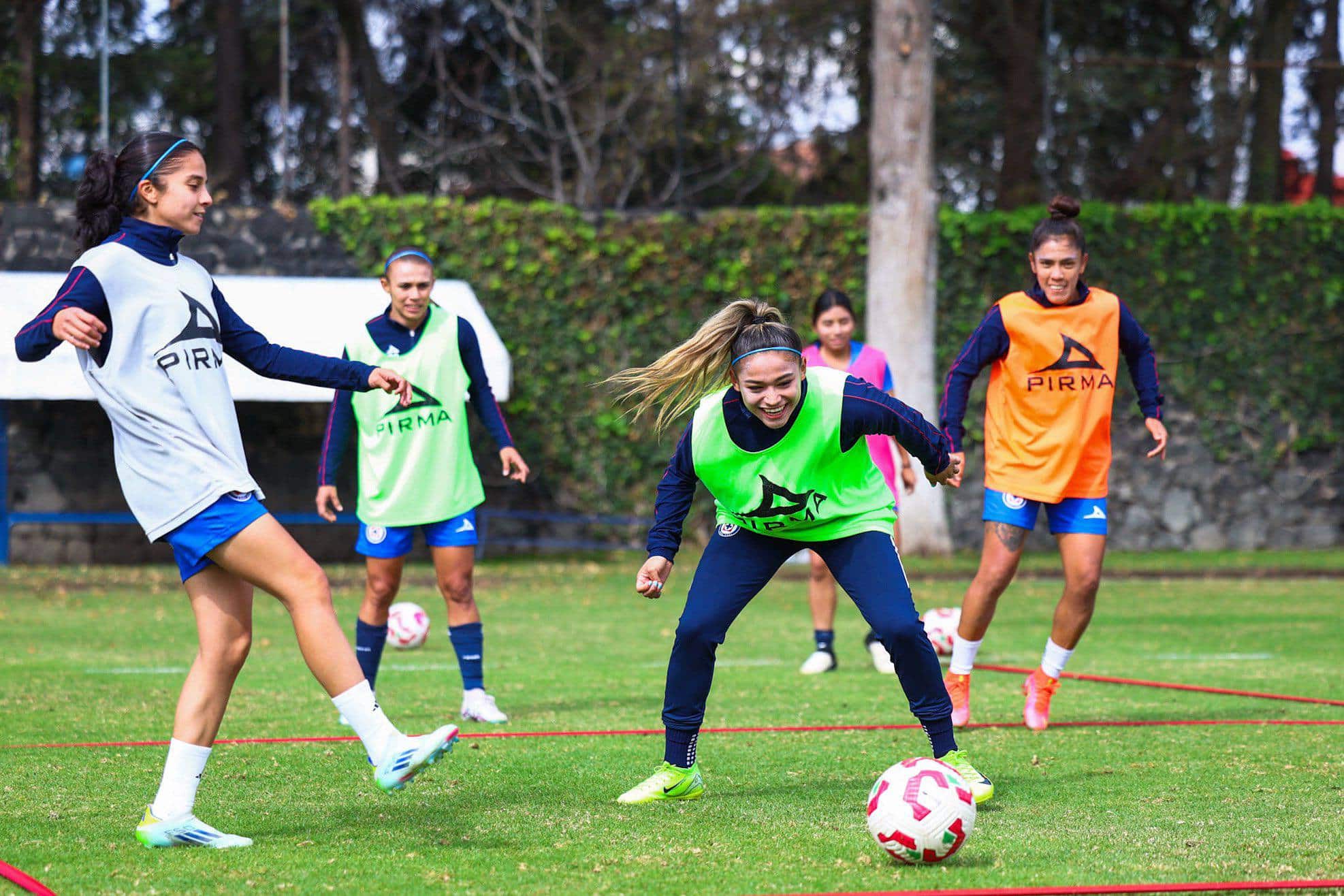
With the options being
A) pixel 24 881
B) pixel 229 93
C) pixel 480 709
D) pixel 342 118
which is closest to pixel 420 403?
pixel 480 709

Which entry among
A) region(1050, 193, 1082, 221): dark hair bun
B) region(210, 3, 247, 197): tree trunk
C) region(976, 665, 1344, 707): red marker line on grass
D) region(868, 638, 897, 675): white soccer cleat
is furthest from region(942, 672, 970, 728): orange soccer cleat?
region(210, 3, 247, 197): tree trunk

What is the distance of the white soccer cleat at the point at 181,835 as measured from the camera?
442 cm

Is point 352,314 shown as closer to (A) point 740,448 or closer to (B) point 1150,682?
(B) point 1150,682

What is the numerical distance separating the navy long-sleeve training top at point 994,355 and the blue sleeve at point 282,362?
2.91m

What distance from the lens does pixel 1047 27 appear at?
19406 mm

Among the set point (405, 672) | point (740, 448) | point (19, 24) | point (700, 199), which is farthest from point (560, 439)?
point (740, 448)

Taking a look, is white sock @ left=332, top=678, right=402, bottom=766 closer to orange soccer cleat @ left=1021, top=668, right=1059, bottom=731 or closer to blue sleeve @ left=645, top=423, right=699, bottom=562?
blue sleeve @ left=645, top=423, right=699, bottom=562

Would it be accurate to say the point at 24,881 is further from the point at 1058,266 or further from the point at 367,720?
the point at 1058,266

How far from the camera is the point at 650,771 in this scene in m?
5.69

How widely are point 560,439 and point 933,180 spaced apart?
5.15 meters

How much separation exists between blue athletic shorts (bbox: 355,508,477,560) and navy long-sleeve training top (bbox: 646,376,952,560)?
217cm

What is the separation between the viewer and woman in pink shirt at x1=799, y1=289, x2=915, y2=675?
28.8ft

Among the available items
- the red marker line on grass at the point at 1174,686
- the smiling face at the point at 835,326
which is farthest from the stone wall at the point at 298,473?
the red marker line on grass at the point at 1174,686

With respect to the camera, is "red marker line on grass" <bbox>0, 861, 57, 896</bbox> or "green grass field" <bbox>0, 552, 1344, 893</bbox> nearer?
"red marker line on grass" <bbox>0, 861, 57, 896</bbox>
